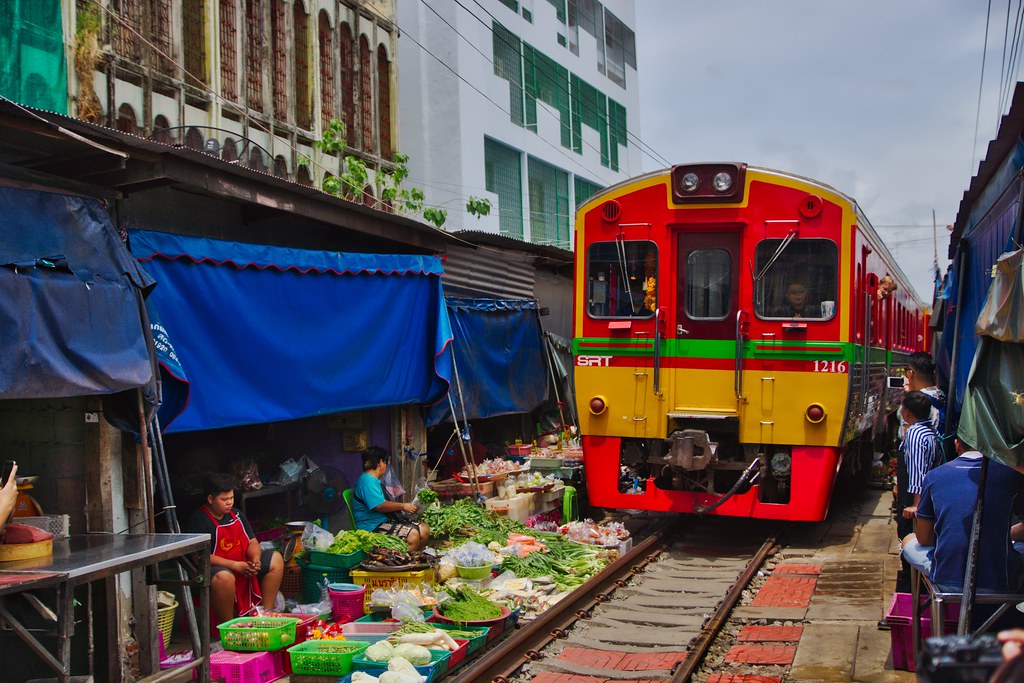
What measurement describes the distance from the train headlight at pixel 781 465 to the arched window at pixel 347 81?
38.9 feet

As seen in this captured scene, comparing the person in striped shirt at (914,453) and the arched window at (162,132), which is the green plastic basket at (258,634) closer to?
the person in striped shirt at (914,453)

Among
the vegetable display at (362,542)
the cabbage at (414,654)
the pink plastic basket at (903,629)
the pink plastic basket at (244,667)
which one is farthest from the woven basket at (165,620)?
the pink plastic basket at (903,629)

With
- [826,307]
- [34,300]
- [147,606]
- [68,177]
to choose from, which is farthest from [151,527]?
[826,307]

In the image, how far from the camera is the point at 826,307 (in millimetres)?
9438

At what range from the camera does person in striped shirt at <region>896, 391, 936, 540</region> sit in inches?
243

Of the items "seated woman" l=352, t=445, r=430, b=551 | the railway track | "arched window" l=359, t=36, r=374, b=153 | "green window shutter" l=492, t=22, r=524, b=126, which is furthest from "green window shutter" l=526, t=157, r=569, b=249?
"seated woman" l=352, t=445, r=430, b=551

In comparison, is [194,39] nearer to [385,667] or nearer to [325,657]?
[325,657]

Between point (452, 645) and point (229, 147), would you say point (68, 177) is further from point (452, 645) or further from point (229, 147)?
point (229, 147)

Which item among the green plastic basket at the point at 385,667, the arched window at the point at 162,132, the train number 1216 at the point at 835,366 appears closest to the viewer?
the green plastic basket at the point at 385,667

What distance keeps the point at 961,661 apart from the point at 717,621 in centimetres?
496

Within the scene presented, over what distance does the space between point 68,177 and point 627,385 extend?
5.61 m

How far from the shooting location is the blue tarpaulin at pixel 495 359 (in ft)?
39.8

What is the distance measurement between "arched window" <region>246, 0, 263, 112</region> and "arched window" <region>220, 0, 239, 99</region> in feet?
0.98

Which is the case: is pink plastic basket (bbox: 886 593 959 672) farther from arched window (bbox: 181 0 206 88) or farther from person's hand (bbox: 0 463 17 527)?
arched window (bbox: 181 0 206 88)
